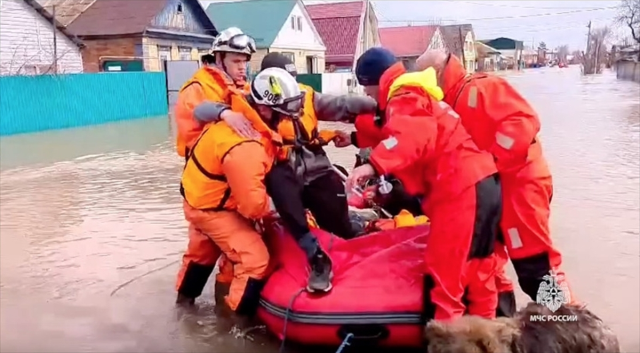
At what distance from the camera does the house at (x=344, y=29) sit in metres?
42.3

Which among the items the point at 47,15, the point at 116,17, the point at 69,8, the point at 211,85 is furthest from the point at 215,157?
the point at 69,8

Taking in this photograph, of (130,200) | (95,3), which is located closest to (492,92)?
(130,200)

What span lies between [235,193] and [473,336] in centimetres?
150

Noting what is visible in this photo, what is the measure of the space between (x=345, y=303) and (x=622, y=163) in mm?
7724

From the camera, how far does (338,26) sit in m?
Answer: 44.0

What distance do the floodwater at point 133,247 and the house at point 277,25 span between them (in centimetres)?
2486

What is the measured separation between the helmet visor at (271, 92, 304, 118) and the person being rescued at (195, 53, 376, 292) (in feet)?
0.13

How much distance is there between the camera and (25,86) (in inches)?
701

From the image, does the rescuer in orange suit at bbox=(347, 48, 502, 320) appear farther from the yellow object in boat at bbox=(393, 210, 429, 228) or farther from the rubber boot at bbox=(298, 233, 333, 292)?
the yellow object in boat at bbox=(393, 210, 429, 228)

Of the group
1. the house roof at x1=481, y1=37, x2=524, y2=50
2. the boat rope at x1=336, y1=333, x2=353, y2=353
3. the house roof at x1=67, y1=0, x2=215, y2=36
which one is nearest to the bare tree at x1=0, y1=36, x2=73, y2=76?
the house roof at x1=67, y1=0, x2=215, y2=36

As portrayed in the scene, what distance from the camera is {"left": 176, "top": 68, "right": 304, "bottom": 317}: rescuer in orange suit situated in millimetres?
3984

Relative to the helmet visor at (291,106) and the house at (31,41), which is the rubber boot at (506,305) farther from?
the house at (31,41)

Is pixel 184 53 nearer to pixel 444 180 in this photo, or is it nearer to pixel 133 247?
pixel 133 247

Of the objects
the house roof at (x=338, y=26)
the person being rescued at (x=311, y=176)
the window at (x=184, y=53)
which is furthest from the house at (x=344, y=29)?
the person being rescued at (x=311, y=176)
